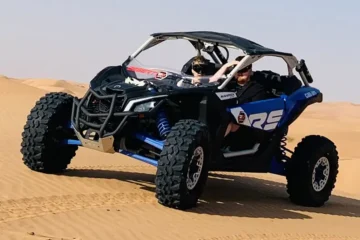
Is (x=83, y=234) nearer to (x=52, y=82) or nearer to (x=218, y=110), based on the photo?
(x=218, y=110)

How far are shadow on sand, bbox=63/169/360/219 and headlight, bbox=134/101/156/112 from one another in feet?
3.86

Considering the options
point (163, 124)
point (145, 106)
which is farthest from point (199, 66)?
point (145, 106)

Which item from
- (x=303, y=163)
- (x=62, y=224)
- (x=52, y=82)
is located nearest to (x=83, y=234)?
(x=62, y=224)

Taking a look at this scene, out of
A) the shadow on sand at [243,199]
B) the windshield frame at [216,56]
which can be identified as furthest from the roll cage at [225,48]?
the shadow on sand at [243,199]

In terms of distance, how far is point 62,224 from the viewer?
6379mm

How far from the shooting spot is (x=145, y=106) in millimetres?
7918

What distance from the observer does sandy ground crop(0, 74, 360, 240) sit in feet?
21.1

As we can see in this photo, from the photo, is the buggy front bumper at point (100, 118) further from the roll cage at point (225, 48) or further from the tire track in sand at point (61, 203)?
the roll cage at point (225, 48)

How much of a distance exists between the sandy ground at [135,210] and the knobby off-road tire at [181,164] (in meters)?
0.15

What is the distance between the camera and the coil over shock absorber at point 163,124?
8062 mm

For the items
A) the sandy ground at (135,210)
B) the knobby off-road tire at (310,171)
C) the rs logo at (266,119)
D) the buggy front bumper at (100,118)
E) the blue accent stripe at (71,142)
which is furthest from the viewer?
the knobby off-road tire at (310,171)

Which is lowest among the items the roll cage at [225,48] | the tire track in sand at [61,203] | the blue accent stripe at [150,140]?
the tire track in sand at [61,203]

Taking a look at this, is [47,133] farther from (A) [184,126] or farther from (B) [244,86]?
(B) [244,86]

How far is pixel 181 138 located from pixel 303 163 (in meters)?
2.63
